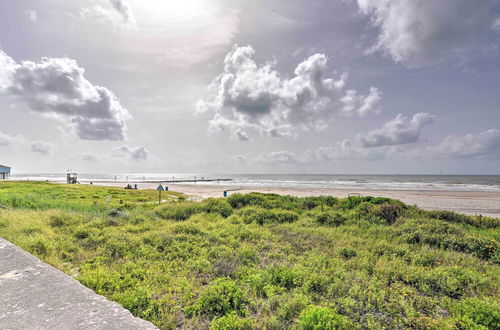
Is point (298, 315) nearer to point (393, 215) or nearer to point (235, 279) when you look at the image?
point (235, 279)

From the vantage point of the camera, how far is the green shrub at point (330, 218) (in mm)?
14523

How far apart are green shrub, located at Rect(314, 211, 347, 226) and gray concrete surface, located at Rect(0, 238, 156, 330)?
1291cm

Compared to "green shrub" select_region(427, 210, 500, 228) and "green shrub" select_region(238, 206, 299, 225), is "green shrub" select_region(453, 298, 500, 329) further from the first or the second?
"green shrub" select_region(427, 210, 500, 228)

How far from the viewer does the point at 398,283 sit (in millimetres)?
6613

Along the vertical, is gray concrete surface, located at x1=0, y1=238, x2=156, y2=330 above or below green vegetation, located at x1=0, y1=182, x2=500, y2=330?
above

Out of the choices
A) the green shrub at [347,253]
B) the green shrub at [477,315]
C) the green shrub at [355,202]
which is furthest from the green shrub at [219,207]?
the green shrub at [477,315]

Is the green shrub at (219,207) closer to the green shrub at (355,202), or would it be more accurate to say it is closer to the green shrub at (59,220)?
the green shrub at (59,220)

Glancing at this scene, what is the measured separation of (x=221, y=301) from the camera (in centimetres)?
530

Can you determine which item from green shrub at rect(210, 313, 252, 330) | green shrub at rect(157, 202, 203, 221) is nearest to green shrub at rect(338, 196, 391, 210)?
green shrub at rect(157, 202, 203, 221)

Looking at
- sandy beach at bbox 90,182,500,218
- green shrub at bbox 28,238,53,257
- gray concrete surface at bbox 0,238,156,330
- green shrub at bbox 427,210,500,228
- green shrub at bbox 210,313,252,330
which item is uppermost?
gray concrete surface at bbox 0,238,156,330

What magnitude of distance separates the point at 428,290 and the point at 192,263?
6.69 metres

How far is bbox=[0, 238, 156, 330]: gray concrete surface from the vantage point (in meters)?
2.97

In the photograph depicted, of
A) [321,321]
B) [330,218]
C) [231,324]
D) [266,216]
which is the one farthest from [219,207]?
[321,321]

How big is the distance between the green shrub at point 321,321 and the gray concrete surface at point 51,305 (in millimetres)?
2729
